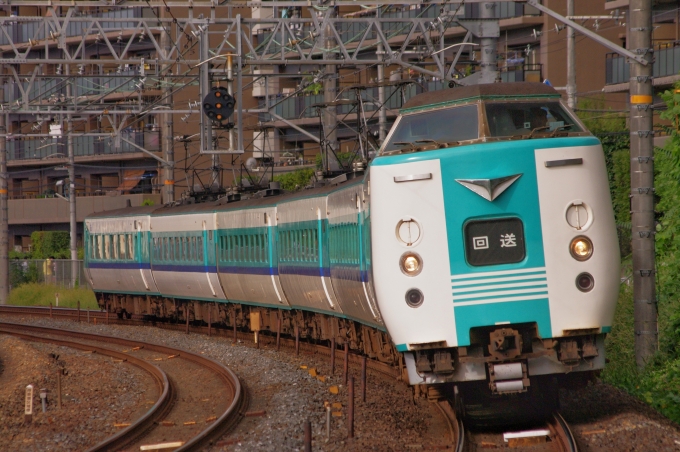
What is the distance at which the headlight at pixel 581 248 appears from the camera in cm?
993

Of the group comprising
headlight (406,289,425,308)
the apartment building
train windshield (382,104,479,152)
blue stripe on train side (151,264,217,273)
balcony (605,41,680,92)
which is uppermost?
the apartment building

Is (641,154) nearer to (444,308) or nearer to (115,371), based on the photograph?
(444,308)

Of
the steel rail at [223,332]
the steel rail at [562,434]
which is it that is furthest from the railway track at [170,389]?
the steel rail at [562,434]

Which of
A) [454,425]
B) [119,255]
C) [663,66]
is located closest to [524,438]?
[454,425]

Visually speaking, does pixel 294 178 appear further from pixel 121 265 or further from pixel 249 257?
pixel 249 257

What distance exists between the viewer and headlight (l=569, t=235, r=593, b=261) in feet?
32.6

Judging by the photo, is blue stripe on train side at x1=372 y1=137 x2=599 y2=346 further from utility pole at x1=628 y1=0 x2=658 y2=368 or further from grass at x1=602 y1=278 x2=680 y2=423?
Answer: utility pole at x1=628 y1=0 x2=658 y2=368

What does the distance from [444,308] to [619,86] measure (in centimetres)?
2894

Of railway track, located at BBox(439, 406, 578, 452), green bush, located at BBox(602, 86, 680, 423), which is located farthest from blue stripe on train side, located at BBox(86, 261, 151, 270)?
railway track, located at BBox(439, 406, 578, 452)

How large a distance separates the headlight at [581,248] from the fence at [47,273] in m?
36.7

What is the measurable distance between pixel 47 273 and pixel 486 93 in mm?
37138

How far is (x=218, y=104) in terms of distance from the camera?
829 inches

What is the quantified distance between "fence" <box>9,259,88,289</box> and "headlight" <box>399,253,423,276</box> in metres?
36.1

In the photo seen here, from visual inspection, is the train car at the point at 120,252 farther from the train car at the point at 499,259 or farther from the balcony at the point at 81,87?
the train car at the point at 499,259
